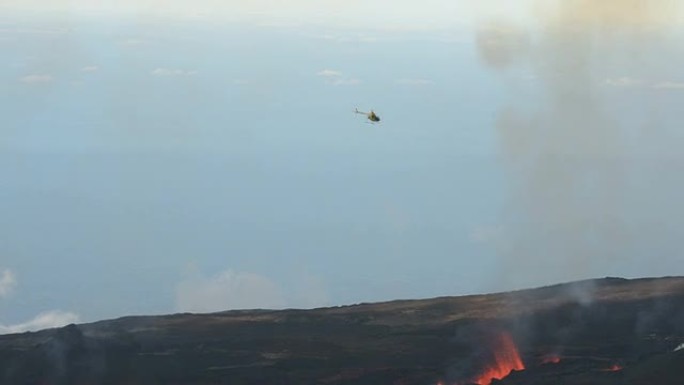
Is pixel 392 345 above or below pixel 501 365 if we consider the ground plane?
above

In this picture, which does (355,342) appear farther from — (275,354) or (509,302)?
(509,302)

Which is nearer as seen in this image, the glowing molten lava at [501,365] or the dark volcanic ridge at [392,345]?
the glowing molten lava at [501,365]

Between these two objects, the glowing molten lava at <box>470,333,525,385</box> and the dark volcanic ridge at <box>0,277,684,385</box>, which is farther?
the dark volcanic ridge at <box>0,277,684,385</box>

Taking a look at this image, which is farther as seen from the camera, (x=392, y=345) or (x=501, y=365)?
(x=392, y=345)
